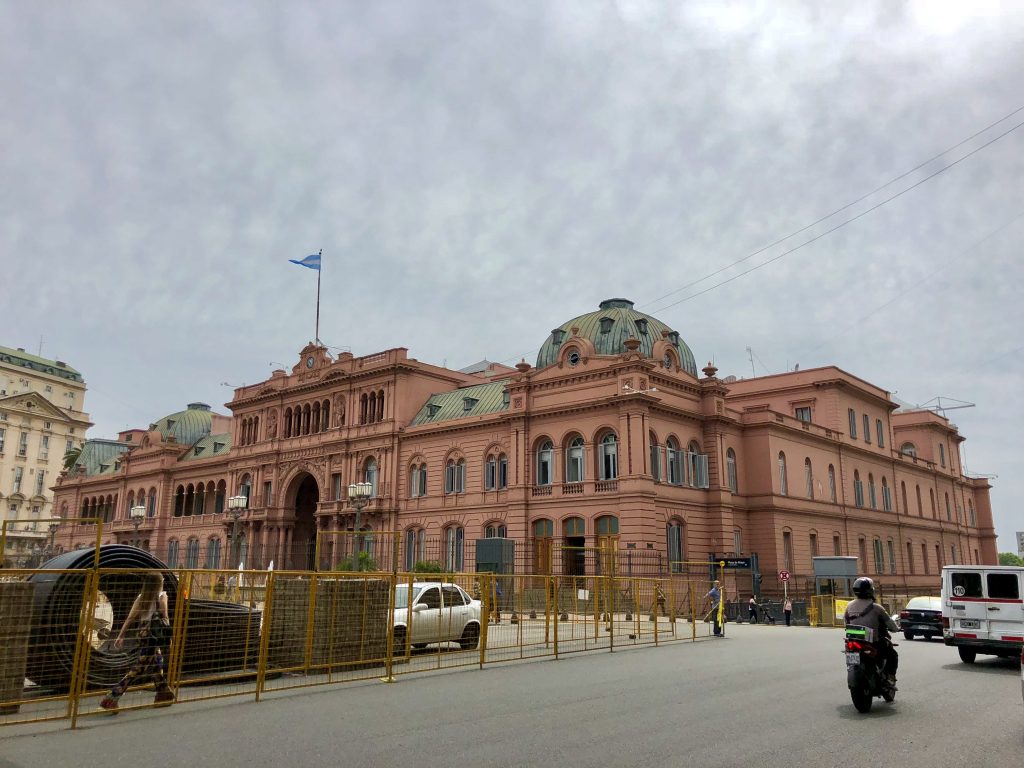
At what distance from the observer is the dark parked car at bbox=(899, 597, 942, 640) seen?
2555 centimetres

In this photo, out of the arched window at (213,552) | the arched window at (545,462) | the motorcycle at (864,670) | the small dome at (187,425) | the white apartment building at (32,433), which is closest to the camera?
the motorcycle at (864,670)

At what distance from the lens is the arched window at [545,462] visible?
138ft

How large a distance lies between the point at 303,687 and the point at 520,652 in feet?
19.6

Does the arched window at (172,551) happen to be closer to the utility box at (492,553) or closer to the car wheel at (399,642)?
the utility box at (492,553)

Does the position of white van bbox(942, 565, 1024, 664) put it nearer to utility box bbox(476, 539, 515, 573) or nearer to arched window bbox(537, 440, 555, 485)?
utility box bbox(476, 539, 515, 573)

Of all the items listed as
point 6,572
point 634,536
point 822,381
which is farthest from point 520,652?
point 822,381

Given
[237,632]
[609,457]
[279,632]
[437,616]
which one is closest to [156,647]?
[237,632]

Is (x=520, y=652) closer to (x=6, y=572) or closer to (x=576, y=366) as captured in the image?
(x=6, y=572)

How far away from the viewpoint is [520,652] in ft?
60.6

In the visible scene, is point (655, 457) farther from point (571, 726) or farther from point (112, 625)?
point (571, 726)

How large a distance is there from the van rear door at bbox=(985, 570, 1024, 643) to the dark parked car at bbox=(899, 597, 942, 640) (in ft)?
29.4

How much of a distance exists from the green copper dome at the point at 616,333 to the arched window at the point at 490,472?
5.86m

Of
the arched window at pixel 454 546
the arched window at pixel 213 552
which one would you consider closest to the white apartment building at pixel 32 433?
the arched window at pixel 213 552

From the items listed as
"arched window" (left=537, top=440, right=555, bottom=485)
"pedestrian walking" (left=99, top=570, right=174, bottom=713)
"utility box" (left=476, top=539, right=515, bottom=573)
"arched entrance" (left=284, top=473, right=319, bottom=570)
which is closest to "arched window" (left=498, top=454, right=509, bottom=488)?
"arched window" (left=537, top=440, right=555, bottom=485)
